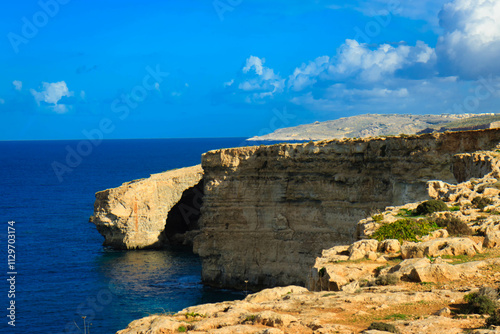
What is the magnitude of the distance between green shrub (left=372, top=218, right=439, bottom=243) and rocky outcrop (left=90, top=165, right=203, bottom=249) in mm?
41983

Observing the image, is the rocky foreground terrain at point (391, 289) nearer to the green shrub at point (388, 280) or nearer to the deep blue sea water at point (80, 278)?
the green shrub at point (388, 280)

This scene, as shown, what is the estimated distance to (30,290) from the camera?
136 feet

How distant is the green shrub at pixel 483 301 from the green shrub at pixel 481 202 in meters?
9.71

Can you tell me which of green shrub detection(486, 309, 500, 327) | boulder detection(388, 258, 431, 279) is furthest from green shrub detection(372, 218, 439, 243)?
green shrub detection(486, 309, 500, 327)

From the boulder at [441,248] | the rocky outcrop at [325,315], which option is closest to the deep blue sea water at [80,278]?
the rocky outcrop at [325,315]

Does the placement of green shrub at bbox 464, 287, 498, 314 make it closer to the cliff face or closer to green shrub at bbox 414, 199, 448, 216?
green shrub at bbox 414, 199, 448, 216

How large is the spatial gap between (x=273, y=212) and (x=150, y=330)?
32.3m

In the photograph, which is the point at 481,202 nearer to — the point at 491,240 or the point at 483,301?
the point at 491,240

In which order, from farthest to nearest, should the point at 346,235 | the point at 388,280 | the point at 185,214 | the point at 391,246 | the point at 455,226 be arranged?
the point at 185,214, the point at 346,235, the point at 455,226, the point at 391,246, the point at 388,280

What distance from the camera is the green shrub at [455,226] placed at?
18.7 m

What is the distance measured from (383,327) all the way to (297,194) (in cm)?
3164

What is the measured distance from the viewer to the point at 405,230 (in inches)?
760

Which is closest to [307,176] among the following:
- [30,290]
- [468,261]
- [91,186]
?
[30,290]

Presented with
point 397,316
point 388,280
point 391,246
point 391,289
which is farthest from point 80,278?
point 397,316
